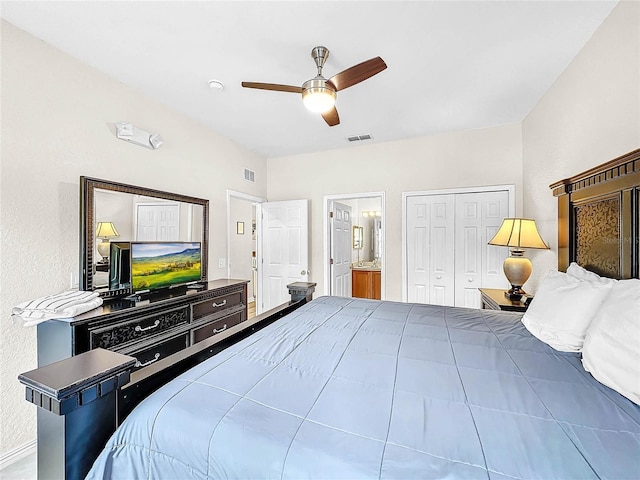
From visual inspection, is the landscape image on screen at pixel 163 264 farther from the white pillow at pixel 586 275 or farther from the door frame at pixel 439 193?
the white pillow at pixel 586 275

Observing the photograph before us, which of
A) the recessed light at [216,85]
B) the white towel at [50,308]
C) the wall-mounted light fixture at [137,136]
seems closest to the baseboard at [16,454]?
the white towel at [50,308]

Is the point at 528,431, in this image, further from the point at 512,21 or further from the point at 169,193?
the point at 169,193

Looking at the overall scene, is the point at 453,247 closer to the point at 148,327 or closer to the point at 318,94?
the point at 318,94

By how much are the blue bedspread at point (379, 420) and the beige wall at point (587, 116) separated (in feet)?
4.73

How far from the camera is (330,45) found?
2014mm

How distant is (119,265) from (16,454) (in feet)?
4.26

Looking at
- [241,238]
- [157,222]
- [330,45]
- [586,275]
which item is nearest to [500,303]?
[586,275]

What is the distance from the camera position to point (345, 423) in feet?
Answer: 2.74

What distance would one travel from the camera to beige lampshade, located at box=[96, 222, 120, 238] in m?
2.27

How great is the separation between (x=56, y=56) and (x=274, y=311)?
239 cm

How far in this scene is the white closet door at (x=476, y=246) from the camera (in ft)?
11.6

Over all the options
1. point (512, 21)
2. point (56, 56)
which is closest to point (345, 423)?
point (512, 21)

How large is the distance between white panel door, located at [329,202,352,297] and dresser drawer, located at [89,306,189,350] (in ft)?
7.70

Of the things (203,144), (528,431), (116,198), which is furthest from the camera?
(203,144)
